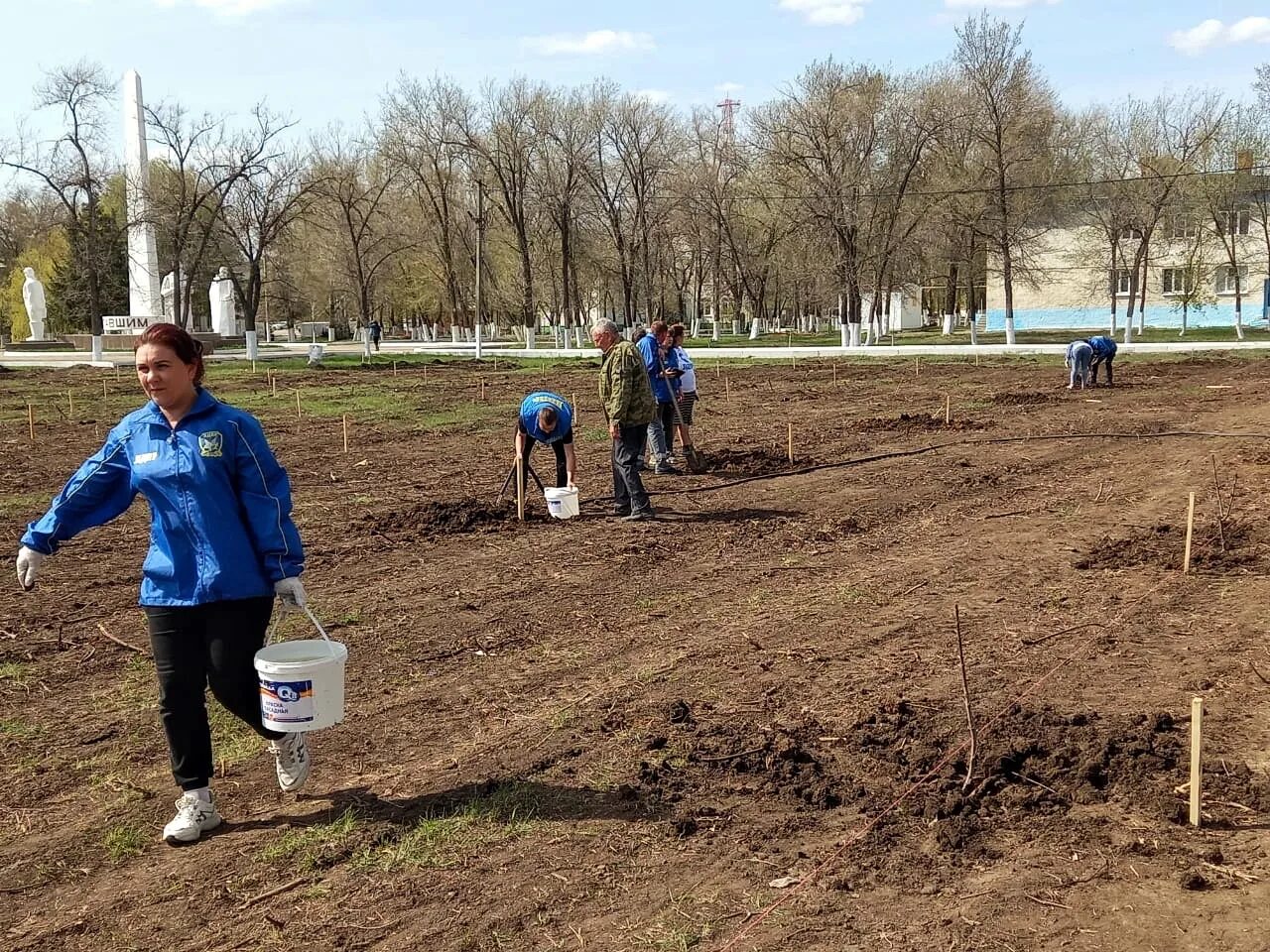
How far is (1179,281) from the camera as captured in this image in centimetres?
5362

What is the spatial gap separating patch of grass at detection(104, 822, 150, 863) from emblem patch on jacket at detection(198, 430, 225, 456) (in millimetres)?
1426

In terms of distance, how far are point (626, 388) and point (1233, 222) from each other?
47109mm

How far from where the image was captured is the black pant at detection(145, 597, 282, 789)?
3.86 metres

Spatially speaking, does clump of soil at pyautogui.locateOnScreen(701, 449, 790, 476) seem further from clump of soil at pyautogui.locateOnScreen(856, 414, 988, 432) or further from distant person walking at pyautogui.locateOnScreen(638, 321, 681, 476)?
clump of soil at pyautogui.locateOnScreen(856, 414, 988, 432)

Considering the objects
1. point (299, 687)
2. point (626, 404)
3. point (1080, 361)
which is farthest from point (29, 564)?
point (1080, 361)

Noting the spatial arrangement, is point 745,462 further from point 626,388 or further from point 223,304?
point 223,304

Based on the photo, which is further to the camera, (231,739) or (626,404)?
(626,404)

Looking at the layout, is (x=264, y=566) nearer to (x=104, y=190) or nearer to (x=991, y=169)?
(x=991, y=169)

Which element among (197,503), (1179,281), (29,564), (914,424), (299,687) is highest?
(1179,281)

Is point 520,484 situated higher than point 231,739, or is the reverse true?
point 520,484

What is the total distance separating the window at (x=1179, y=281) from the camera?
48.6 m

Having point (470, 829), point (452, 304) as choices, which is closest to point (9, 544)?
point (470, 829)

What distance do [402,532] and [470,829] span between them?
5585mm

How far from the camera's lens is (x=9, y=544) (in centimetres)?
912
